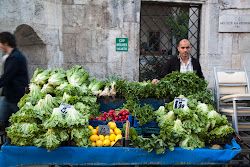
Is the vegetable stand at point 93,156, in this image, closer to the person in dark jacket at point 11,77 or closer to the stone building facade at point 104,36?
the person in dark jacket at point 11,77

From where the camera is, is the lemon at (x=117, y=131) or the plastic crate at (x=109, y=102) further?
the plastic crate at (x=109, y=102)

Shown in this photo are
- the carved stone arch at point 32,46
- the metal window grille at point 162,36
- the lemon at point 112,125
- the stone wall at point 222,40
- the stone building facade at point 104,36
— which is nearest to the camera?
the lemon at point 112,125

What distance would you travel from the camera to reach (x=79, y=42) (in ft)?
21.5

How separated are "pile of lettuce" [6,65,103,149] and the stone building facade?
267 cm

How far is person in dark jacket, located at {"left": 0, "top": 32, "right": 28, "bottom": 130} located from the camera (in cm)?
409

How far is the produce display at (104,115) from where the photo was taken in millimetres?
2873

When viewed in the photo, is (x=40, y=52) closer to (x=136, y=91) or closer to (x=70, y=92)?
Answer: (x=70, y=92)

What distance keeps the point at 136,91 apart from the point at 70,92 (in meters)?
1.01

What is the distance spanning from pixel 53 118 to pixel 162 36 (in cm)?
502

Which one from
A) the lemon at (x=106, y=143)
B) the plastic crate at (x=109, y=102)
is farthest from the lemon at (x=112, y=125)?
the plastic crate at (x=109, y=102)

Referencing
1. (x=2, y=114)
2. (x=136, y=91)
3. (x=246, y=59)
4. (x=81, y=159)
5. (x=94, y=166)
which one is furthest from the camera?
(x=246, y=59)

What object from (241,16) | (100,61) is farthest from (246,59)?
(100,61)

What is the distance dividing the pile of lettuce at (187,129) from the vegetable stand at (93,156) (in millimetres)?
106

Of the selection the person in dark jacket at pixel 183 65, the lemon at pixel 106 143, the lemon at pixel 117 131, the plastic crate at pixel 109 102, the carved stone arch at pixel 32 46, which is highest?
the carved stone arch at pixel 32 46
